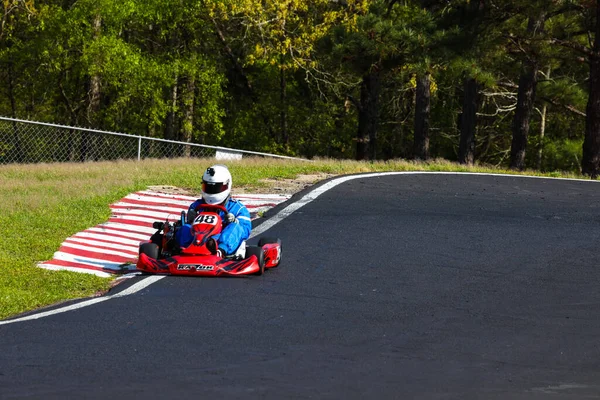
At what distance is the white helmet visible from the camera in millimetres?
12367

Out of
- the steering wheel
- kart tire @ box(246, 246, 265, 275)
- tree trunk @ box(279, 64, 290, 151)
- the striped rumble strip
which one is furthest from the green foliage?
kart tire @ box(246, 246, 265, 275)

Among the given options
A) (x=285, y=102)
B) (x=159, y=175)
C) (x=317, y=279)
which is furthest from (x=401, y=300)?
(x=285, y=102)

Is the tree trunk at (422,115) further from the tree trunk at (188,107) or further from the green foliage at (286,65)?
the tree trunk at (188,107)

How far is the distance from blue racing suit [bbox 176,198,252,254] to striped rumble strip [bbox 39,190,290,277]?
2.67 feet

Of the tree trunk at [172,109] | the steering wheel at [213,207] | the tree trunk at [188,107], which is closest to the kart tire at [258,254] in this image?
the steering wheel at [213,207]

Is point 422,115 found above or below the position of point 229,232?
above

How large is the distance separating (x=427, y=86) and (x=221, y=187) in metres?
27.7

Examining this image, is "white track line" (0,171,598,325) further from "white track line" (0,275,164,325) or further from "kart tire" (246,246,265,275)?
"kart tire" (246,246,265,275)

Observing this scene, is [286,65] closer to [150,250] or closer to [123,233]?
[123,233]

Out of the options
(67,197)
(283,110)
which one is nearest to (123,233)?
(67,197)

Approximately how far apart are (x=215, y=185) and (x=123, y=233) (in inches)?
105

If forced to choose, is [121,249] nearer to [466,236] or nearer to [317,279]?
[317,279]

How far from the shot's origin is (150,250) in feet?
39.5

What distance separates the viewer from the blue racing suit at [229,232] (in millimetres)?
11977
